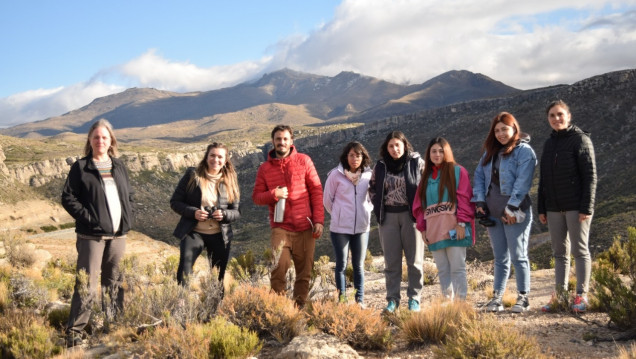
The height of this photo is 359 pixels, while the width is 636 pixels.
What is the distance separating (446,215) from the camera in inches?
197

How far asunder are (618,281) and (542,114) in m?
40.0

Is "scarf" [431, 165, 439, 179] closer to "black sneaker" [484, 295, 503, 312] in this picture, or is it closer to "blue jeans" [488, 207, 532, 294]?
"blue jeans" [488, 207, 532, 294]

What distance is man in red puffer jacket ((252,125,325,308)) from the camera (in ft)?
16.9

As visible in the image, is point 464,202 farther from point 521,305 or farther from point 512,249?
point 521,305

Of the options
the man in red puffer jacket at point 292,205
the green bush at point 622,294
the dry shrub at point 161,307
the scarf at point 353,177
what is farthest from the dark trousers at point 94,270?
the green bush at point 622,294

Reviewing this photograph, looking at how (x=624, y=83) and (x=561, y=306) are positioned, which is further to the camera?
(x=624, y=83)

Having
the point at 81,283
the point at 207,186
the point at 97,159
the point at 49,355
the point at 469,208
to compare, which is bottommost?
the point at 49,355

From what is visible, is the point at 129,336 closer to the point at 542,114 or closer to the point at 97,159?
the point at 97,159

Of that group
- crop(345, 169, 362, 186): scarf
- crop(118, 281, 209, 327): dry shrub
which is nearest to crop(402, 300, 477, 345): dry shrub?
crop(345, 169, 362, 186): scarf

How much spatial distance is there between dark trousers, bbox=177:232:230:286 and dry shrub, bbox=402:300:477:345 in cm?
203

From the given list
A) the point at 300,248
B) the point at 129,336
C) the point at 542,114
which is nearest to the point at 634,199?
the point at 542,114

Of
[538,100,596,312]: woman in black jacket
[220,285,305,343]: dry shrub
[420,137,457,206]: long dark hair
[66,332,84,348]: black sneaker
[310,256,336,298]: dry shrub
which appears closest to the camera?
[220,285,305,343]: dry shrub

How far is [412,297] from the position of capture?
5.27m

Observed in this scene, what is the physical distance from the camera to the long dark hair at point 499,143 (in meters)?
5.04
